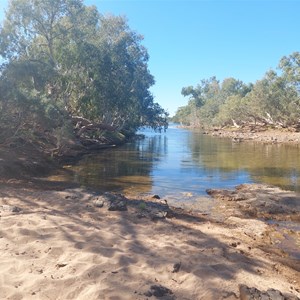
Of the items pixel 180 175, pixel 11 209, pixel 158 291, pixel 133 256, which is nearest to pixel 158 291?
pixel 158 291

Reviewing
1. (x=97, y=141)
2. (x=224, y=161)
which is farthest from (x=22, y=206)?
(x=97, y=141)

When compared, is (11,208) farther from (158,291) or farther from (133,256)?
(158,291)

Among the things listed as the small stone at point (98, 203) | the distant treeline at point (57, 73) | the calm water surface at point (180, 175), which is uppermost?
the distant treeline at point (57, 73)

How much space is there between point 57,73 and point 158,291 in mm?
19168

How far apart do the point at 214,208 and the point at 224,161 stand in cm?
1528

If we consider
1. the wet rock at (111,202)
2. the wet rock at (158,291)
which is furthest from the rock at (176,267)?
the wet rock at (111,202)

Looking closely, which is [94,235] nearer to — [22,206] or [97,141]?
[22,206]

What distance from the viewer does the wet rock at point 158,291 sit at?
4.68m

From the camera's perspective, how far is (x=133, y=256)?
591cm

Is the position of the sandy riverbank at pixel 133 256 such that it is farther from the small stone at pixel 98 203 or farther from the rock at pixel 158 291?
the small stone at pixel 98 203

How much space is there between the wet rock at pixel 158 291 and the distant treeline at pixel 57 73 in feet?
46.6

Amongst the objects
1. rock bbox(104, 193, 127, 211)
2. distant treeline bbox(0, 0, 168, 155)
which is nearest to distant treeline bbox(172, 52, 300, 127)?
distant treeline bbox(0, 0, 168, 155)

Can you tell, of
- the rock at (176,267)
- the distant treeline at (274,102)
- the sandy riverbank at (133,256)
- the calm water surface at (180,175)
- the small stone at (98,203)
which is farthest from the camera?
the distant treeline at (274,102)

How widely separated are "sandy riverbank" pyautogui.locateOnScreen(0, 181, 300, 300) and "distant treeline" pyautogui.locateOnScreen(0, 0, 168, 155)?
9.71 meters
